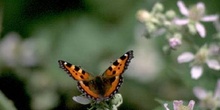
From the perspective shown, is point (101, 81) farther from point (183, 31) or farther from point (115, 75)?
point (183, 31)

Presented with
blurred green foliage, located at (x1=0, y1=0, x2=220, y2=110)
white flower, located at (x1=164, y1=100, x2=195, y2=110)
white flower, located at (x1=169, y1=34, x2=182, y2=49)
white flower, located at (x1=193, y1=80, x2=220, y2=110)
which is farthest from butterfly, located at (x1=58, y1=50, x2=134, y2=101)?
blurred green foliage, located at (x1=0, y1=0, x2=220, y2=110)

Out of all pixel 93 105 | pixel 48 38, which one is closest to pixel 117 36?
pixel 48 38

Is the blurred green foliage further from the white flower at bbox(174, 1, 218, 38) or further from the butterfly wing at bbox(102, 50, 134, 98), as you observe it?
the butterfly wing at bbox(102, 50, 134, 98)

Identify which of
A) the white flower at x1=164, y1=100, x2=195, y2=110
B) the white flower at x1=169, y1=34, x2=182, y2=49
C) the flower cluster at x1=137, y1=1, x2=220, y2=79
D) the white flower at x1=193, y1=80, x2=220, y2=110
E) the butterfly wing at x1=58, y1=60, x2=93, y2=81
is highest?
the flower cluster at x1=137, y1=1, x2=220, y2=79

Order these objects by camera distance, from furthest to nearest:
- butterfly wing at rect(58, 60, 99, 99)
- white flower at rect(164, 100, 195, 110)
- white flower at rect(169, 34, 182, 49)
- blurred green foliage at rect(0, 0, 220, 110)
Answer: blurred green foliage at rect(0, 0, 220, 110) < white flower at rect(169, 34, 182, 49) < white flower at rect(164, 100, 195, 110) < butterfly wing at rect(58, 60, 99, 99)

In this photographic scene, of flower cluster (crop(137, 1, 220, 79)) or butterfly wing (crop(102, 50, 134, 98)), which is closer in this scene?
butterfly wing (crop(102, 50, 134, 98))

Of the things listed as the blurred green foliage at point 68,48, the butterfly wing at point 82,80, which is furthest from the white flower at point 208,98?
the butterfly wing at point 82,80

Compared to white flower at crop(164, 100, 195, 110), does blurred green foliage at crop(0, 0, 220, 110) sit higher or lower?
higher

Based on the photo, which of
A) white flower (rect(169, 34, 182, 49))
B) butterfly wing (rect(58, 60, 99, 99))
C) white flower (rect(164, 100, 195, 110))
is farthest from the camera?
white flower (rect(169, 34, 182, 49))
